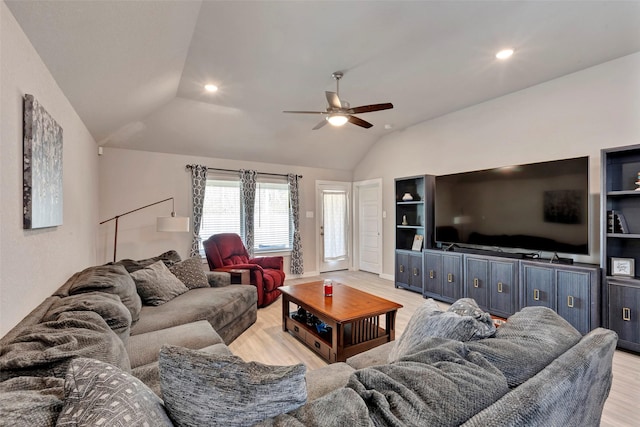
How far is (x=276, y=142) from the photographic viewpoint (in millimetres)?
5188

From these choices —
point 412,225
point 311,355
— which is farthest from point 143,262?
point 412,225

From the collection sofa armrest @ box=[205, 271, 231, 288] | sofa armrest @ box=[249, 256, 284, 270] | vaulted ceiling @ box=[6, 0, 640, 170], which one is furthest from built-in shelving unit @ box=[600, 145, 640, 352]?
sofa armrest @ box=[205, 271, 231, 288]

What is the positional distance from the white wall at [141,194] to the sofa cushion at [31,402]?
4036mm

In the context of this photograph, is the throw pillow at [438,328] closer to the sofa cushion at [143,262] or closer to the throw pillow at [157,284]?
the throw pillow at [157,284]

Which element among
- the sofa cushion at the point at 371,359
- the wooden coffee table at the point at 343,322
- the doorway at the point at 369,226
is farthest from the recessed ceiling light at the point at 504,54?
the doorway at the point at 369,226

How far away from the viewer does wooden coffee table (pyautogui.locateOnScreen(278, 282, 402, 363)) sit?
242 centimetres

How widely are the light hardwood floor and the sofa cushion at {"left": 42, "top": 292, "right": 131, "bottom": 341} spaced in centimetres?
123

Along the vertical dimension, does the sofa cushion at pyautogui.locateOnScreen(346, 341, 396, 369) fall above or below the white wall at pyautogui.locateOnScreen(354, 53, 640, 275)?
below

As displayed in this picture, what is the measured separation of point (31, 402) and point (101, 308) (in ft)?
3.26

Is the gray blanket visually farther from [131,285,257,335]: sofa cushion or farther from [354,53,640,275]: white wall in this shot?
[354,53,640,275]: white wall

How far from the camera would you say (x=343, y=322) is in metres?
2.31

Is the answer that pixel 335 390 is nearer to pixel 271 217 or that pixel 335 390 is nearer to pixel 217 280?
pixel 217 280

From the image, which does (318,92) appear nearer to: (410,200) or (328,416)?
(410,200)

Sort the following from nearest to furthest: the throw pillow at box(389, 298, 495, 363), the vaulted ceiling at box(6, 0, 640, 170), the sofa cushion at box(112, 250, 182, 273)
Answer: the throw pillow at box(389, 298, 495, 363)
the vaulted ceiling at box(6, 0, 640, 170)
the sofa cushion at box(112, 250, 182, 273)
